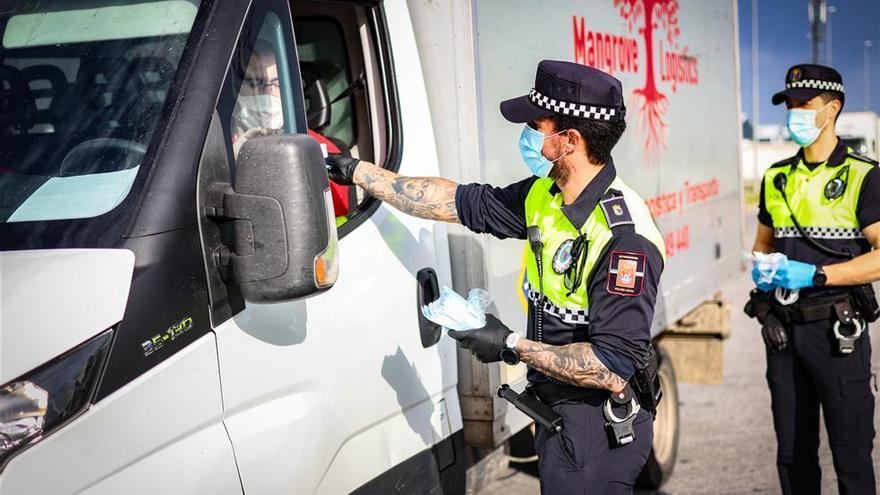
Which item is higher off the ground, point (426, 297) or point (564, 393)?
point (426, 297)

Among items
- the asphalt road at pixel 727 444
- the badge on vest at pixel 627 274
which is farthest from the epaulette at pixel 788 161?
the badge on vest at pixel 627 274

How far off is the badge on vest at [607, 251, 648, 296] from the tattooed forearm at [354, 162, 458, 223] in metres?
0.62

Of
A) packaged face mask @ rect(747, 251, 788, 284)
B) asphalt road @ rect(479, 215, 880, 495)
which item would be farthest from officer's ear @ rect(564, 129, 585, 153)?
asphalt road @ rect(479, 215, 880, 495)

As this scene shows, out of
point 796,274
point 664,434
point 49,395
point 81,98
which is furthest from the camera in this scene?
point 664,434

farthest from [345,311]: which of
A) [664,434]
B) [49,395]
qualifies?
[664,434]

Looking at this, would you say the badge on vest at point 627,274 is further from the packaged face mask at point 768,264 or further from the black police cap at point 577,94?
the packaged face mask at point 768,264

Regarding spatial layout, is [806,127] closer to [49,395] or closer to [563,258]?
[563,258]

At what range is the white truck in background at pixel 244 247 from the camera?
193 centimetres

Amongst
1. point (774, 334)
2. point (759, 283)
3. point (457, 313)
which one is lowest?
point (774, 334)

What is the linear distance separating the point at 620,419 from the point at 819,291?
5.49ft

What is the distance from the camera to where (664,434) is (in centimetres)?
519

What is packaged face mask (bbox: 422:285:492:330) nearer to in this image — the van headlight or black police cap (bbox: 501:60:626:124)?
black police cap (bbox: 501:60:626:124)

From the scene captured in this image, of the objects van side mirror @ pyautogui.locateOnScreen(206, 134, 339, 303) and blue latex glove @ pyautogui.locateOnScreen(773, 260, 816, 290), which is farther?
blue latex glove @ pyautogui.locateOnScreen(773, 260, 816, 290)

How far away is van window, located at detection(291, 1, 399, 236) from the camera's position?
3098 millimetres
